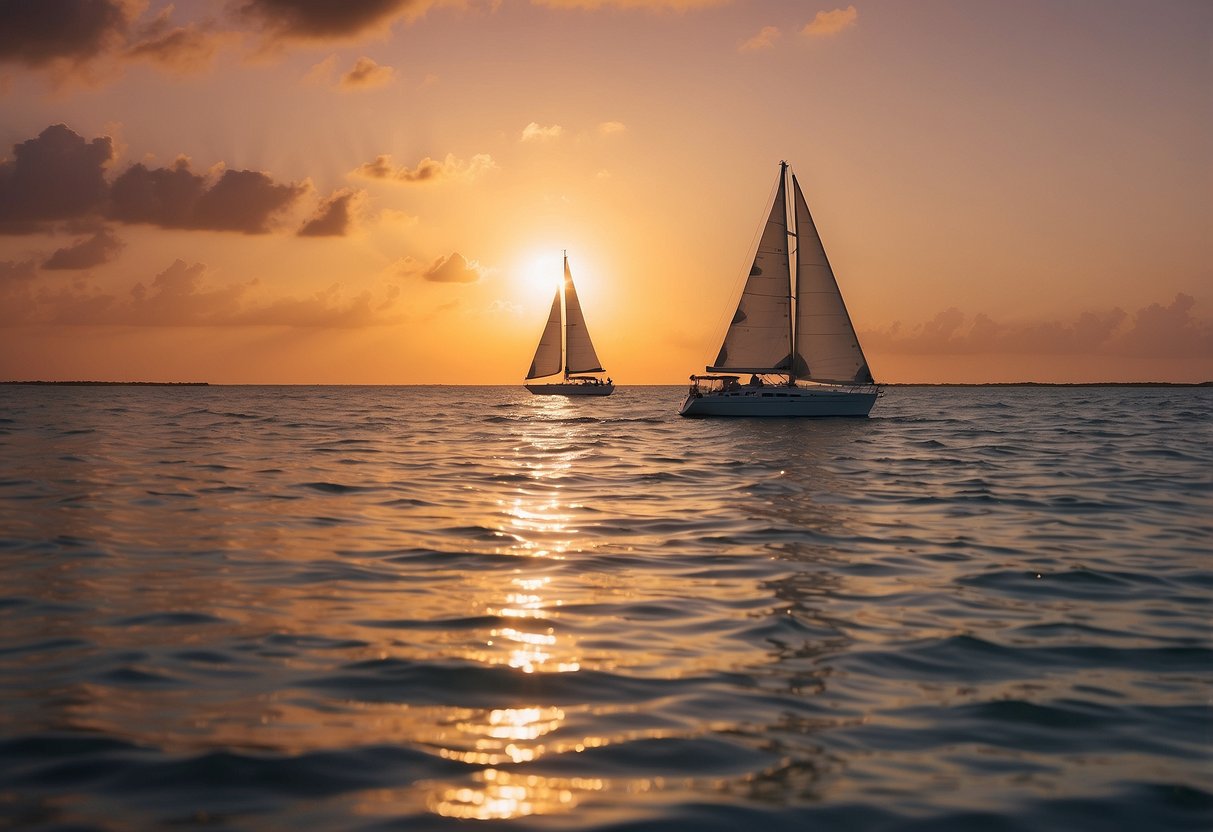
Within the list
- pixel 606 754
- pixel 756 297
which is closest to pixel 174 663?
pixel 606 754

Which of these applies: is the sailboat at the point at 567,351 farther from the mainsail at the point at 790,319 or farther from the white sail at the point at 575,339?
the mainsail at the point at 790,319

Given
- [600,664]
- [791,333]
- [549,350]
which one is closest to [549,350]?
[549,350]

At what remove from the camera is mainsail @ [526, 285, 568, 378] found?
419ft

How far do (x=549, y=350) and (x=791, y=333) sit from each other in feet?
230

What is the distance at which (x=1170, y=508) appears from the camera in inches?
895

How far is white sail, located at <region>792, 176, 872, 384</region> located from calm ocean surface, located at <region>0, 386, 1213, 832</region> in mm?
38684

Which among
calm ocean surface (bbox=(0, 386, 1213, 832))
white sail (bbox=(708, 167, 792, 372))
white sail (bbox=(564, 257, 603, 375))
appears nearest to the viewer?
calm ocean surface (bbox=(0, 386, 1213, 832))

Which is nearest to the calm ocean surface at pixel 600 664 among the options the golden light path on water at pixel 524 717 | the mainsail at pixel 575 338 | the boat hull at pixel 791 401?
the golden light path on water at pixel 524 717

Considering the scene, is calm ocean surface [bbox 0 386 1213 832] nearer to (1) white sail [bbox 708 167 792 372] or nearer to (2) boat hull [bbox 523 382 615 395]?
(1) white sail [bbox 708 167 792 372]

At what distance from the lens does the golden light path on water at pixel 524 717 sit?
6301mm

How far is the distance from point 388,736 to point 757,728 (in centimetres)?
276

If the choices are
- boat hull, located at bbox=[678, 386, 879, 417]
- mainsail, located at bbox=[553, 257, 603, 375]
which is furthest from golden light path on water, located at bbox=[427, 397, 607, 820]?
mainsail, located at bbox=[553, 257, 603, 375]

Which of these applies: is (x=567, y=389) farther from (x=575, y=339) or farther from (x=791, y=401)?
(x=791, y=401)

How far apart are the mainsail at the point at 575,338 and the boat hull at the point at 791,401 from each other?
63994 mm
